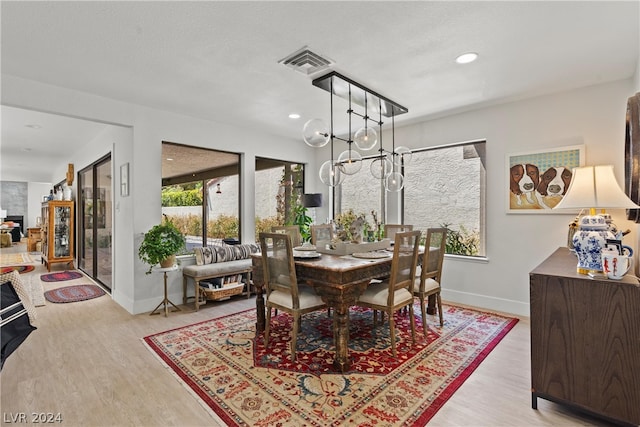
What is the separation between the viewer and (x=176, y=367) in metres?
2.54

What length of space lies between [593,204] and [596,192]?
0.30ft

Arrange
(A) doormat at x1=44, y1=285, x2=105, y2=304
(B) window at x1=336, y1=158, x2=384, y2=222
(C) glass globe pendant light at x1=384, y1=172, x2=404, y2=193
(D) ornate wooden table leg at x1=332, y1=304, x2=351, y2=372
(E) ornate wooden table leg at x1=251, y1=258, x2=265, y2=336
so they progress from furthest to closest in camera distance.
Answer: (B) window at x1=336, y1=158, x2=384, y2=222 → (A) doormat at x1=44, y1=285, x2=105, y2=304 → (C) glass globe pendant light at x1=384, y1=172, x2=404, y2=193 → (E) ornate wooden table leg at x1=251, y1=258, x2=265, y2=336 → (D) ornate wooden table leg at x1=332, y1=304, x2=351, y2=372

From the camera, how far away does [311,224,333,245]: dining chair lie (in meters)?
4.17

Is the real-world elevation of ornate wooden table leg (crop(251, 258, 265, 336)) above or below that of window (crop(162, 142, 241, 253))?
below

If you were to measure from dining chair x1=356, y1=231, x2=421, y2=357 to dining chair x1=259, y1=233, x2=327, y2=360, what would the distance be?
1.48ft

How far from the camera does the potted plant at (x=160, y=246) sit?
3.74 meters

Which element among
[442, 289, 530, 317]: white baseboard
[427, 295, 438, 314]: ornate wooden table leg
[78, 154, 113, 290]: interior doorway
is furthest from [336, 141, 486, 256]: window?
[78, 154, 113, 290]: interior doorway

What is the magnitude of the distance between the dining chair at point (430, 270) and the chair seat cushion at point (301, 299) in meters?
1.02

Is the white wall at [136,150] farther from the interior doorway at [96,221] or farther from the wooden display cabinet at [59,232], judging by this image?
the wooden display cabinet at [59,232]

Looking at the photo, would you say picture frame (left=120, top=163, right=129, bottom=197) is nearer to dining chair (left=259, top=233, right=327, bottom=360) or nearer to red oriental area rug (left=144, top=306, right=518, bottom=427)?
red oriental area rug (left=144, top=306, right=518, bottom=427)

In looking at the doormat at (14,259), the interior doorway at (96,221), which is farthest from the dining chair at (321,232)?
the doormat at (14,259)

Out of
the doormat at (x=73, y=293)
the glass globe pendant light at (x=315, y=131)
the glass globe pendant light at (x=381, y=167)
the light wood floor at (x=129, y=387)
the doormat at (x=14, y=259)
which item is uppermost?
the glass globe pendant light at (x=315, y=131)

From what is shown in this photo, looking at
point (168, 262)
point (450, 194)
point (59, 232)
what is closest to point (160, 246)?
point (168, 262)

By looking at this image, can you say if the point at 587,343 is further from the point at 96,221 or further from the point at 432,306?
the point at 96,221
